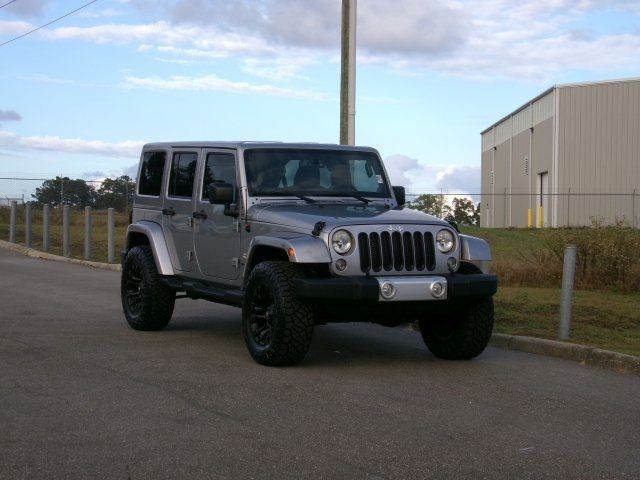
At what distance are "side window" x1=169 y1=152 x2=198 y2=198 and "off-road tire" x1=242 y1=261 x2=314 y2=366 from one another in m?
2.14

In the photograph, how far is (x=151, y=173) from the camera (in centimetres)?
1107

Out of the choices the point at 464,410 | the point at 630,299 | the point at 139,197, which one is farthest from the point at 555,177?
the point at 464,410

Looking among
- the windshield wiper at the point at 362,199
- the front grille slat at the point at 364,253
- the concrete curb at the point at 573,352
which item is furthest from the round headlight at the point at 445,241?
the concrete curb at the point at 573,352

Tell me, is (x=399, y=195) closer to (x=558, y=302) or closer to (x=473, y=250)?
(x=473, y=250)

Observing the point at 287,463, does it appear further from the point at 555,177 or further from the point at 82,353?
the point at 555,177

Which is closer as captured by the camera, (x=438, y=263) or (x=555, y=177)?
(x=438, y=263)

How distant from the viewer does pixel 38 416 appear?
6324mm

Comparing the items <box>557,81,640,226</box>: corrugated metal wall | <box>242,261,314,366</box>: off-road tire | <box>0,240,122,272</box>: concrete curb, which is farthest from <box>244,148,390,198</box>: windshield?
<box>557,81,640,226</box>: corrugated metal wall

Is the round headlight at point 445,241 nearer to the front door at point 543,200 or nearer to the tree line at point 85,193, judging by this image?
the tree line at point 85,193

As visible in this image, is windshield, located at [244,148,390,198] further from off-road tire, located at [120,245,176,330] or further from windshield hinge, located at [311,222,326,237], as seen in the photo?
off-road tire, located at [120,245,176,330]

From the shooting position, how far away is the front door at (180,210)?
33.3ft

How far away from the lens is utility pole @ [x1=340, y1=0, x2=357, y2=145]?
1720cm

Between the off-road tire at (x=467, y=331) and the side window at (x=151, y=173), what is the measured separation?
3555mm

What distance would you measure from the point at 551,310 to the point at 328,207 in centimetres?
481
